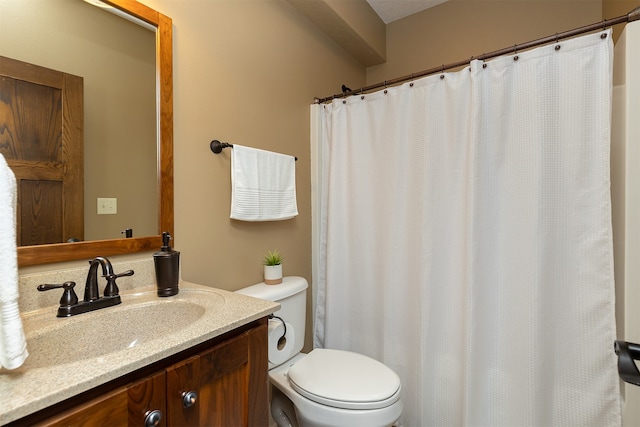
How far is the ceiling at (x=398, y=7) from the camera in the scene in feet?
7.14

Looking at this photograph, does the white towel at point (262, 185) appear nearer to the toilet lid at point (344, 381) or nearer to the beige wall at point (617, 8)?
the toilet lid at point (344, 381)

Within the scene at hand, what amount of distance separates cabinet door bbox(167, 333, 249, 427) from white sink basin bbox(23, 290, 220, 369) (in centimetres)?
19

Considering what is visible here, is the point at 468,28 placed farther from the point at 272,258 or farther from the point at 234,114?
the point at 272,258

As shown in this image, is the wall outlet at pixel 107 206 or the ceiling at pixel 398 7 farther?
the ceiling at pixel 398 7

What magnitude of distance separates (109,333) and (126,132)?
697 millimetres

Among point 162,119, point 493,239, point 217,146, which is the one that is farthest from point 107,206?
point 493,239

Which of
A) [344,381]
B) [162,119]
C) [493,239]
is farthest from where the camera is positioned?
[493,239]

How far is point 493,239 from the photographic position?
1395 mm

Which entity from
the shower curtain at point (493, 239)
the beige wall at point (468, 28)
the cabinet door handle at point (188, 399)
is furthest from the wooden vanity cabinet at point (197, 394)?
the beige wall at point (468, 28)

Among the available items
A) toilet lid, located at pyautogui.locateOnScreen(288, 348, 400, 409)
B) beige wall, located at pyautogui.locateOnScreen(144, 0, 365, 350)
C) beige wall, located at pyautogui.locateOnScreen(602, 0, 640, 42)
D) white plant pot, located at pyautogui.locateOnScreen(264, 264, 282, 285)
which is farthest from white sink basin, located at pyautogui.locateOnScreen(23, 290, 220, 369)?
beige wall, located at pyautogui.locateOnScreen(602, 0, 640, 42)

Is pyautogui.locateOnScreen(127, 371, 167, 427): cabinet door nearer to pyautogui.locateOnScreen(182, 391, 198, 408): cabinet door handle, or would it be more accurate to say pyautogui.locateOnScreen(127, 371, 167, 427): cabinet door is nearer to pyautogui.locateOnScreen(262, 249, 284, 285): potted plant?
pyautogui.locateOnScreen(182, 391, 198, 408): cabinet door handle

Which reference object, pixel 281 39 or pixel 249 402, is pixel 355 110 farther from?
pixel 249 402

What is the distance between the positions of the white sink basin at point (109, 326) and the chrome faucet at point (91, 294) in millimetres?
20

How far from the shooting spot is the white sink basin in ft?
2.45
